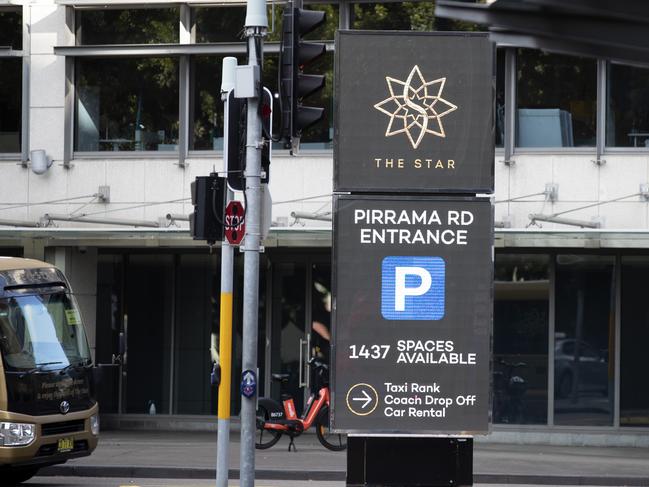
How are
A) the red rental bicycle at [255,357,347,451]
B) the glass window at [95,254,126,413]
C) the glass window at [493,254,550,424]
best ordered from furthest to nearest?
the glass window at [95,254,126,413] < the glass window at [493,254,550,424] < the red rental bicycle at [255,357,347,451]

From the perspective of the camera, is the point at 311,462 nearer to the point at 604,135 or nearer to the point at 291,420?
the point at 291,420

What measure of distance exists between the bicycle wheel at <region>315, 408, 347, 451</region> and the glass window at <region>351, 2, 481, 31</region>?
6.39m

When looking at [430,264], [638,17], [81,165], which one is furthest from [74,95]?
[638,17]

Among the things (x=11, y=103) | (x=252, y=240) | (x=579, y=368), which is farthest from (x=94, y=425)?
(x=579, y=368)

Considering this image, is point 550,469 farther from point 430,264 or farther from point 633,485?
point 430,264

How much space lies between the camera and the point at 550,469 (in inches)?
677

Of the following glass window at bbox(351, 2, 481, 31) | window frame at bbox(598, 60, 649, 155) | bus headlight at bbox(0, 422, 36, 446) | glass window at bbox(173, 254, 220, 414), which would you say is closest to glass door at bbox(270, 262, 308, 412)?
glass window at bbox(173, 254, 220, 414)

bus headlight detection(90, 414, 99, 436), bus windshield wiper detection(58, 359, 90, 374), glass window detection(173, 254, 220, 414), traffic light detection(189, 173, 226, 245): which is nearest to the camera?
traffic light detection(189, 173, 226, 245)

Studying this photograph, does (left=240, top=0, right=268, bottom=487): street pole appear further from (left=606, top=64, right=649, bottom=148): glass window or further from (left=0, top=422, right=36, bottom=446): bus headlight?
(left=606, top=64, right=649, bottom=148): glass window

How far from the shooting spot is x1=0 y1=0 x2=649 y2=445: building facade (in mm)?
20766

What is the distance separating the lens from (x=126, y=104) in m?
22.1

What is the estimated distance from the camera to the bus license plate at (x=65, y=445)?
14797 mm

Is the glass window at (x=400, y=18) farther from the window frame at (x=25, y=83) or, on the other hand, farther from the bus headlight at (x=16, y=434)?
the bus headlight at (x=16, y=434)

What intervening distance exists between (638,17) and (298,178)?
17243mm
